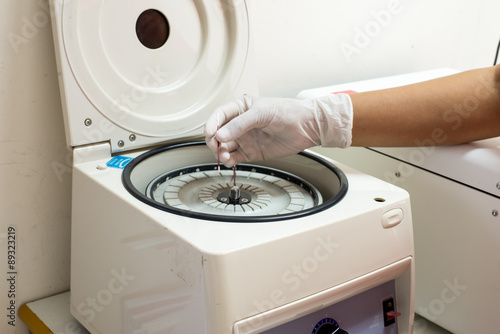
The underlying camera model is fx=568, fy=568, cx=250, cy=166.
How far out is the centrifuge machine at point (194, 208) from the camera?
0.85 metres

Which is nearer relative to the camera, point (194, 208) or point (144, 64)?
point (194, 208)

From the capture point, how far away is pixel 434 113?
1.18m

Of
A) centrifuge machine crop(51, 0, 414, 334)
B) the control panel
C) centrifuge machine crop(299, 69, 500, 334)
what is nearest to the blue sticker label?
centrifuge machine crop(51, 0, 414, 334)

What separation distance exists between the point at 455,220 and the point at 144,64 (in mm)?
706

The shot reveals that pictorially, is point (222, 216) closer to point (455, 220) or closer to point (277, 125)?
point (277, 125)

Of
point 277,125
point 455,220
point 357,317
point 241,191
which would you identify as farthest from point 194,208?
point 455,220

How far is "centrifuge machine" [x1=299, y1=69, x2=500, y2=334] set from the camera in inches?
43.3

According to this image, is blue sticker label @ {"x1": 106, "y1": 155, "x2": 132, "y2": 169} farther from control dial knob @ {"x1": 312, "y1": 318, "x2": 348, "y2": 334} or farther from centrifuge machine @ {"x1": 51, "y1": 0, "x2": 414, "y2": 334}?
control dial knob @ {"x1": 312, "y1": 318, "x2": 348, "y2": 334}

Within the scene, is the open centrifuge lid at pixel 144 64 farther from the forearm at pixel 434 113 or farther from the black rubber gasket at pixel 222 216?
the forearm at pixel 434 113

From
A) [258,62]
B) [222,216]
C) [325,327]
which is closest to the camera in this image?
[222,216]

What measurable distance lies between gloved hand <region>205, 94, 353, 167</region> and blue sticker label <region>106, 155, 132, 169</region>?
6.6 inches

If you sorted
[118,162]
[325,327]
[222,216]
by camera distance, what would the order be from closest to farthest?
[222,216], [325,327], [118,162]

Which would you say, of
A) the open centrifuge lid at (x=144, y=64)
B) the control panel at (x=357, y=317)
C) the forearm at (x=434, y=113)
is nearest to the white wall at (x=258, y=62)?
the open centrifuge lid at (x=144, y=64)

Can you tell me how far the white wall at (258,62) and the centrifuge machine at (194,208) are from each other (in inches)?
5.7
